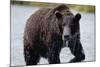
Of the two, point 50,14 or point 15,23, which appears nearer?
point 15,23

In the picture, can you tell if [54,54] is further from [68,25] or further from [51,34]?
[68,25]

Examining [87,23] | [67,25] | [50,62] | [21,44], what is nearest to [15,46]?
[21,44]

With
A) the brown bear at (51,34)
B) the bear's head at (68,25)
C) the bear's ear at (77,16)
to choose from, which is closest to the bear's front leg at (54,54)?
the brown bear at (51,34)

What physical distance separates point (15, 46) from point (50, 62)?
0.48 meters

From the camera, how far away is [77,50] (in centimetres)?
266

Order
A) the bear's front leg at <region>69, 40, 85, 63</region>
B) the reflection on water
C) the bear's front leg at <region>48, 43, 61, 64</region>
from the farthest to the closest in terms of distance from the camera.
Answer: the bear's front leg at <region>69, 40, 85, 63</region>, the bear's front leg at <region>48, 43, 61, 64</region>, the reflection on water

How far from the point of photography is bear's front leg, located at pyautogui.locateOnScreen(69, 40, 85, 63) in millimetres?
2621

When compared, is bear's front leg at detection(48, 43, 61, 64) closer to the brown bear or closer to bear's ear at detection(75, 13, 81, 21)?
the brown bear

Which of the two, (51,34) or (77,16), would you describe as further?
(77,16)

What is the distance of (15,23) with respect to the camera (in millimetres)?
2340

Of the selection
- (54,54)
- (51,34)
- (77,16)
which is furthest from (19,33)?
(77,16)

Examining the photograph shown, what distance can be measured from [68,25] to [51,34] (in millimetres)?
247

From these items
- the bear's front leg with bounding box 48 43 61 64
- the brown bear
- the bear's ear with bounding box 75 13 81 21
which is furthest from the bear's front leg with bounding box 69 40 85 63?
the bear's ear with bounding box 75 13 81 21
